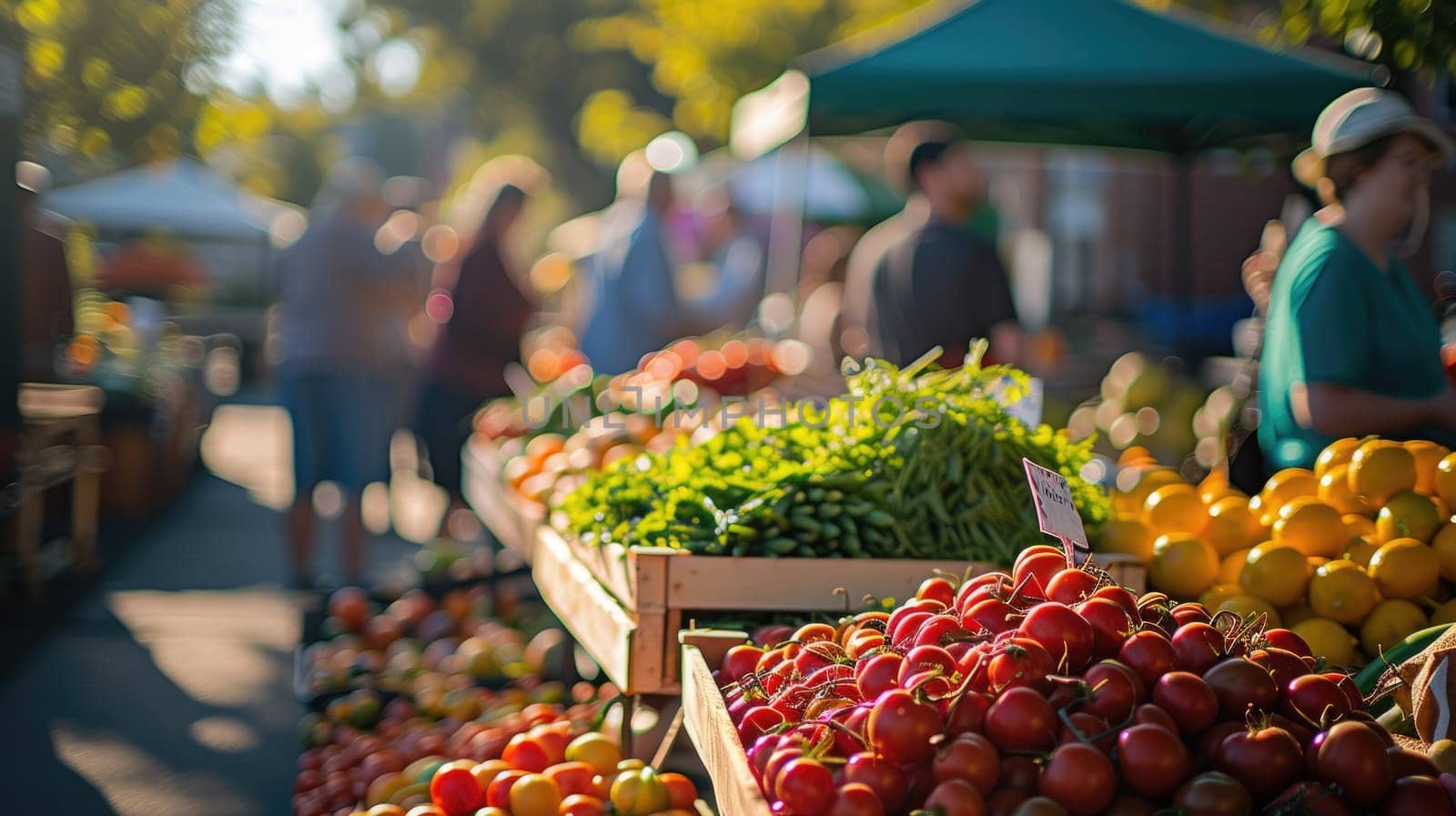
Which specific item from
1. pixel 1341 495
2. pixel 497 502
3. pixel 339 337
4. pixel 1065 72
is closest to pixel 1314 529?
pixel 1341 495

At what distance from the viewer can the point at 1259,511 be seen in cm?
338

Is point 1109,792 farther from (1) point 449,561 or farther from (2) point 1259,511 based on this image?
(1) point 449,561

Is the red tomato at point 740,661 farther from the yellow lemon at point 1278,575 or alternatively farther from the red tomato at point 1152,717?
the yellow lemon at point 1278,575

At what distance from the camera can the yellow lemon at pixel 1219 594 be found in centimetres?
308

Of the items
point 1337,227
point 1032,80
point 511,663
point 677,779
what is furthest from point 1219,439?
point 677,779

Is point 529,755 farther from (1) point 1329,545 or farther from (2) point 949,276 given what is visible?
(2) point 949,276

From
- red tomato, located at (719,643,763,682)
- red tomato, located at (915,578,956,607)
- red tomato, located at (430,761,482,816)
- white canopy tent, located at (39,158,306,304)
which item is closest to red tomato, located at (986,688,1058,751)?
red tomato, located at (915,578,956,607)

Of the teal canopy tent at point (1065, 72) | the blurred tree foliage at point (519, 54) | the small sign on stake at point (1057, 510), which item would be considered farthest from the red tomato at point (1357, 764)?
the blurred tree foliage at point (519, 54)

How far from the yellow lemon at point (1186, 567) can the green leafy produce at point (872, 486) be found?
0.22 m

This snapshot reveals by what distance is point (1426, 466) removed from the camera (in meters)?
3.21

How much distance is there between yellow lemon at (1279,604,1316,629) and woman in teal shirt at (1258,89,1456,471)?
0.64m

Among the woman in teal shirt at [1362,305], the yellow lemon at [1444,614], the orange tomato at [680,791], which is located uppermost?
the woman in teal shirt at [1362,305]

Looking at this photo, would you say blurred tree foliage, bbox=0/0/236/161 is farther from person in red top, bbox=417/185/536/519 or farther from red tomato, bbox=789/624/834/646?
red tomato, bbox=789/624/834/646

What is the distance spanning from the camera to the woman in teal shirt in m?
3.45
